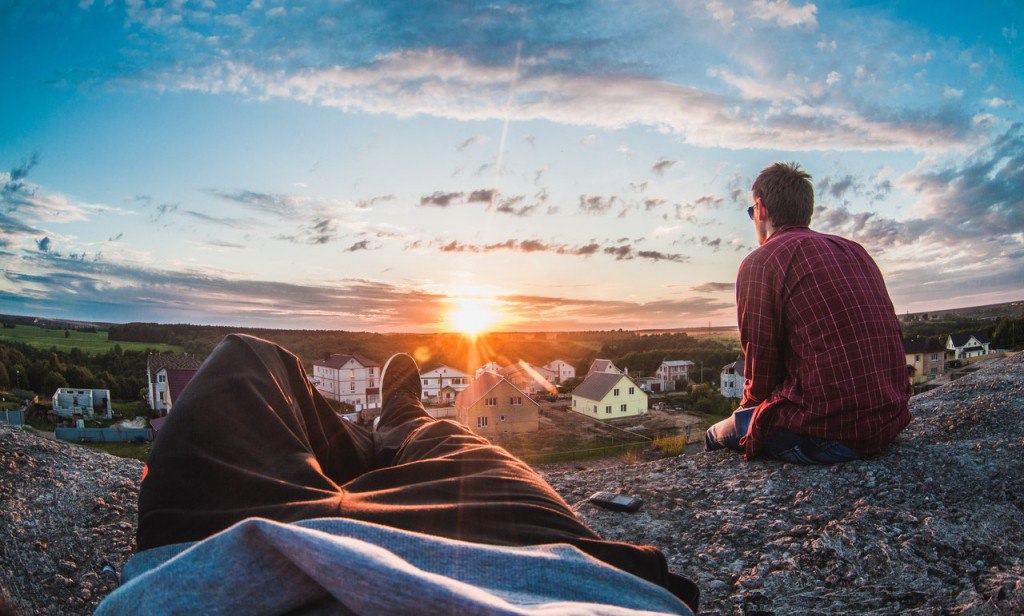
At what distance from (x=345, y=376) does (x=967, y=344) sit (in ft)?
124

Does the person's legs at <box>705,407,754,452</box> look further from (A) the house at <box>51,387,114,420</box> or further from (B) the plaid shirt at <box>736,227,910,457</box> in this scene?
(A) the house at <box>51,387,114,420</box>

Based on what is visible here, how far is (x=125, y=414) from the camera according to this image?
16672mm

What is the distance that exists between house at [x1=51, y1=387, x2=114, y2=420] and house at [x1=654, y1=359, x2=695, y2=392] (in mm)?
30387

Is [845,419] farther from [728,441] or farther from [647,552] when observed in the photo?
[647,552]

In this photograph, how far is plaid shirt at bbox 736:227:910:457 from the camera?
2398 mm

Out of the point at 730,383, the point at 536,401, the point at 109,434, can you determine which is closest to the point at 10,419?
the point at 109,434

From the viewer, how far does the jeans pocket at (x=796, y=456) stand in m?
2.64

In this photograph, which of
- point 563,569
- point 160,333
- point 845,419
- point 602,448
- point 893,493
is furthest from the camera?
point 160,333

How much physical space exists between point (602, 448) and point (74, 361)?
18554 mm

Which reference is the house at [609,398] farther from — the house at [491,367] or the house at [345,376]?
the house at [345,376]

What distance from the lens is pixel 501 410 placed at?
18797 mm

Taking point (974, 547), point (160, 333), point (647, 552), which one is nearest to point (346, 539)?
point (647, 552)

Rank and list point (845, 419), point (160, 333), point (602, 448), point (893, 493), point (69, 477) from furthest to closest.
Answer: point (160, 333)
point (602, 448)
point (69, 477)
point (845, 419)
point (893, 493)

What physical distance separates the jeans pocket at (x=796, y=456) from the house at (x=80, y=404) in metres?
20.8
